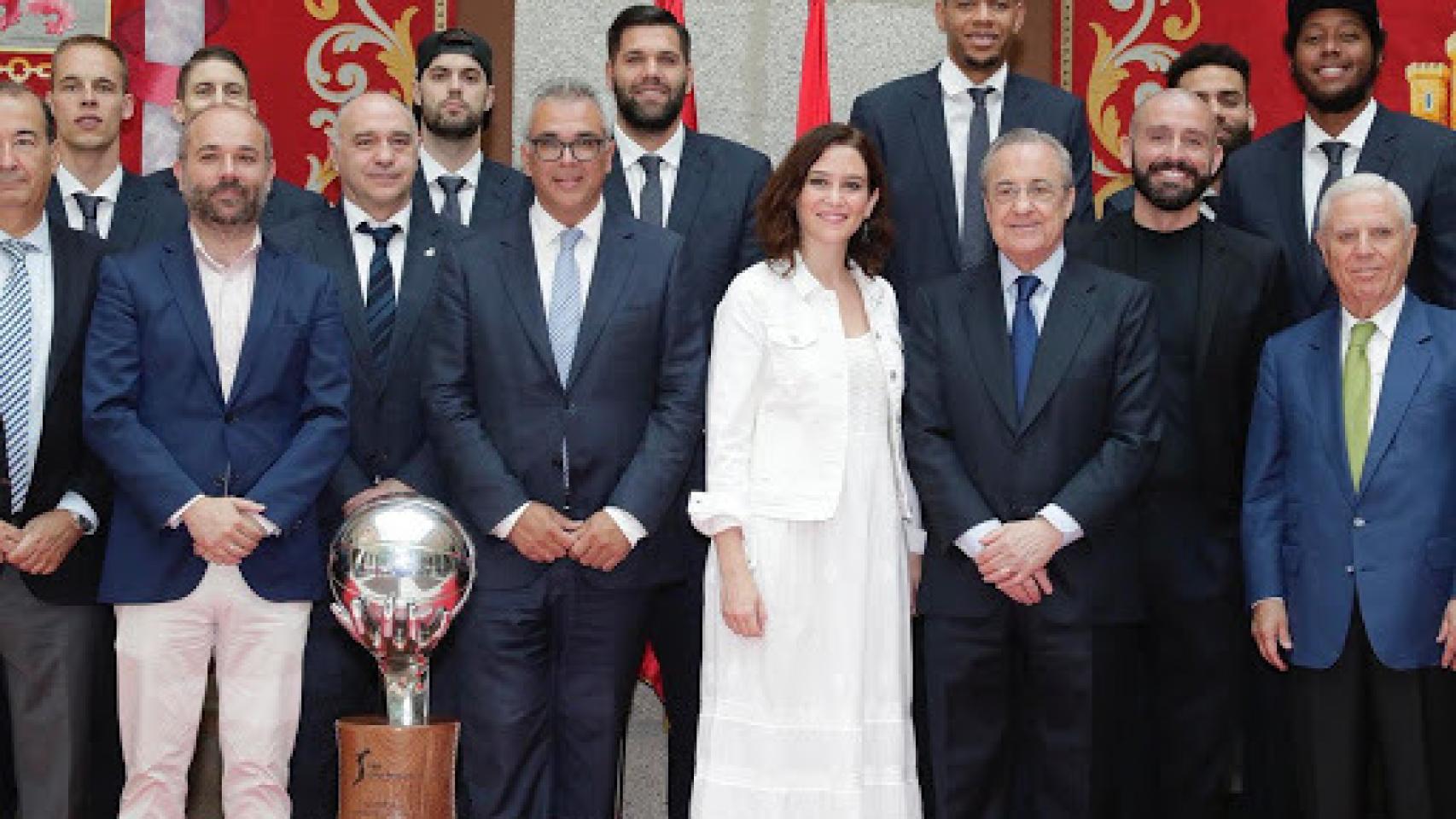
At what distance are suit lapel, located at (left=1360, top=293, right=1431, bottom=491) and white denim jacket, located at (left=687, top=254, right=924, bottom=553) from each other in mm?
1039

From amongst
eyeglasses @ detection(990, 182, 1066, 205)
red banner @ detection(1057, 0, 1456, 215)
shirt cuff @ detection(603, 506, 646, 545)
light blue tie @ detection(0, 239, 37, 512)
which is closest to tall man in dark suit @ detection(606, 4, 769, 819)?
shirt cuff @ detection(603, 506, 646, 545)

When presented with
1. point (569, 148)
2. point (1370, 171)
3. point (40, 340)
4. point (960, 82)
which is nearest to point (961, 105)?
point (960, 82)

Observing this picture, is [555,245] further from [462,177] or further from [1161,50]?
[1161,50]

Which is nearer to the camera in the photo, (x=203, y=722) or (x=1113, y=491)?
(x=1113, y=491)

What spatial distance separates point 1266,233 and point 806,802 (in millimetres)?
1940

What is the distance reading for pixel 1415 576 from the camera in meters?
4.33

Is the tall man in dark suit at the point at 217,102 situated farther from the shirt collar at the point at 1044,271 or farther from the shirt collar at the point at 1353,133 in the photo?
the shirt collar at the point at 1353,133

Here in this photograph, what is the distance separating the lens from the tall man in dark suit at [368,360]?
15.8 ft

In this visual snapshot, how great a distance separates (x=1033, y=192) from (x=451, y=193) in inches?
66.4

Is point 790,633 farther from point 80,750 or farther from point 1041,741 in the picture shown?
point 80,750

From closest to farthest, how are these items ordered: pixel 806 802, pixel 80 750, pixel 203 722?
1. pixel 806 802
2. pixel 80 750
3. pixel 203 722

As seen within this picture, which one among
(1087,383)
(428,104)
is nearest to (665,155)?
(428,104)

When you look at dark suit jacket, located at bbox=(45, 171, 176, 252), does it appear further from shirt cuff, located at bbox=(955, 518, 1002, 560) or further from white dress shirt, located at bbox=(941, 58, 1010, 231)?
shirt cuff, located at bbox=(955, 518, 1002, 560)

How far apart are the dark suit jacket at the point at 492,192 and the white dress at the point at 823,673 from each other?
1.29 meters
